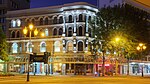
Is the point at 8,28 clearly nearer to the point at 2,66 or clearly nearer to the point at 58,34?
the point at 2,66

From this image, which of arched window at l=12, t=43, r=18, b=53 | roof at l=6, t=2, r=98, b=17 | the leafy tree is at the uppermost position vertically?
roof at l=6, t=2, r=98, b=17

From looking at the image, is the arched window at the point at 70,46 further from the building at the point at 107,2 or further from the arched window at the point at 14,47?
the building at the point at 107,2

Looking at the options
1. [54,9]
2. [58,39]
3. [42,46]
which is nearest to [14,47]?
[42,46]

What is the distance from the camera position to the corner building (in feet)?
261

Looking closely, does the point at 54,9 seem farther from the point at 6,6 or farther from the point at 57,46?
the point at 6,6

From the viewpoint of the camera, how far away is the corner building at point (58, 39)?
7962cm

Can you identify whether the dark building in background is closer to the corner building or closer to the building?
the corner building

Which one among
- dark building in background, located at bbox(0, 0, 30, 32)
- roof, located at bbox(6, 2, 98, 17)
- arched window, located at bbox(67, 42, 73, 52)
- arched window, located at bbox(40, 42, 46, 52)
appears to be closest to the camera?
arched window, located at bbox(67, 42, 73, 52)

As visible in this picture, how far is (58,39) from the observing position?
3253 inches

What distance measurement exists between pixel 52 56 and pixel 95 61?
40.1 feet

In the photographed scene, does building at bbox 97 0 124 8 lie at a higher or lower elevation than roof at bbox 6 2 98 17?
higher

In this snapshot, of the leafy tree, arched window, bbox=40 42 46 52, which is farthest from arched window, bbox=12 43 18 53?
the leafy tree

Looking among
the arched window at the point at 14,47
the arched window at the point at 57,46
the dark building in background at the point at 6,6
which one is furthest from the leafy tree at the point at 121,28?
the dark building in background at the point at 6,6

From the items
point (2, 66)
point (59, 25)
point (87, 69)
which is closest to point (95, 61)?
point (87, 69)
